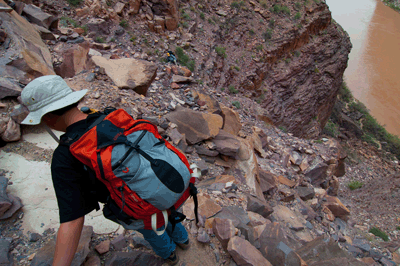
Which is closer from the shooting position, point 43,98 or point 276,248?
point 43,98

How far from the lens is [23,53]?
393cm

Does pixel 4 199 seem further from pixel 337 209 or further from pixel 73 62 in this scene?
pixel 337 209

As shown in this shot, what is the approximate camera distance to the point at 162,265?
215 centimetres

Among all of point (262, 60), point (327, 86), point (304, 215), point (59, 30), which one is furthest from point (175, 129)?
point (327, 86)

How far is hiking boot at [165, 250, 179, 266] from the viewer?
2.10m

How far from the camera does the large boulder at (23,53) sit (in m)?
3.66

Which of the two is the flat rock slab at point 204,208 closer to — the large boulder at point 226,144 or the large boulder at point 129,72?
the large boulder at point 226,144

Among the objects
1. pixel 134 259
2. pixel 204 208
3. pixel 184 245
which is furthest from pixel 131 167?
pixel 204 208

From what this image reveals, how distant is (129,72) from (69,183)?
12.6ft

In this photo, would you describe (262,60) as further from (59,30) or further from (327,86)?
(59,30)

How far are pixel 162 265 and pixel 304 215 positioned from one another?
13.0 feet

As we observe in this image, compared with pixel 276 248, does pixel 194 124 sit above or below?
below

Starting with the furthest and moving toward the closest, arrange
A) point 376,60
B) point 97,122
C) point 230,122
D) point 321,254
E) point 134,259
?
point 376,60 < point 230,122 < point 321,254 < point 134,259 < point 97,122

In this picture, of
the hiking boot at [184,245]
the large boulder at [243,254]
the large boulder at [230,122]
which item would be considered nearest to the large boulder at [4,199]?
the hiking boot at [184,245]
